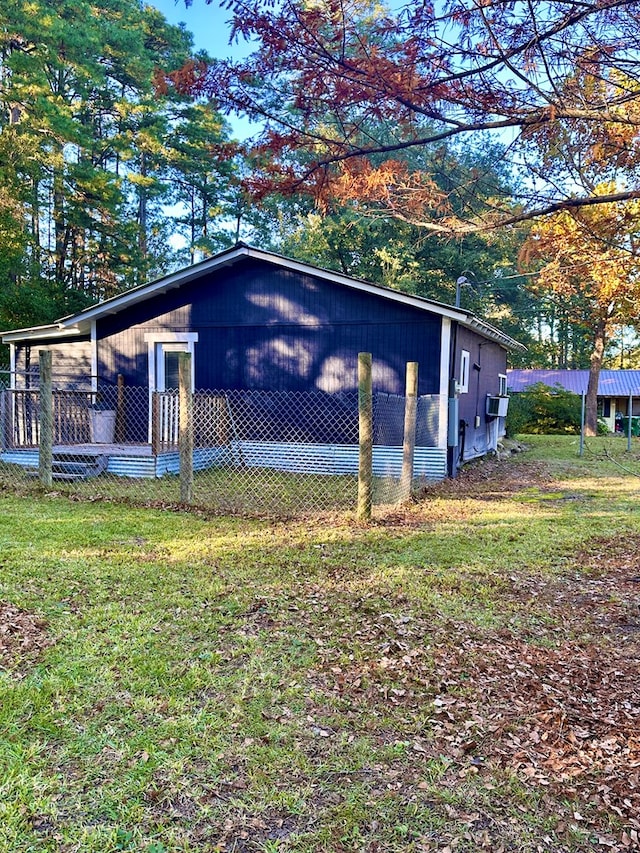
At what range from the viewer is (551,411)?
24.1m

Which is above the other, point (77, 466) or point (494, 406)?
point (494, 406)

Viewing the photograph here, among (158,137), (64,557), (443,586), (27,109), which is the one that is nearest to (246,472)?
(64,557)

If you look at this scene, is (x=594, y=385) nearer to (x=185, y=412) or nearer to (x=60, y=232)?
(x=60, y=232)

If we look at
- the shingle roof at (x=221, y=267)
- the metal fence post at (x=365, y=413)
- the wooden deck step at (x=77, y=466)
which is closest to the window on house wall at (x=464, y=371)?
the shingle roof at (x=221, y=267)

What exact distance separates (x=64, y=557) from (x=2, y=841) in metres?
3.02

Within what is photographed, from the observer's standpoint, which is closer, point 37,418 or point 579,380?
point 37,418

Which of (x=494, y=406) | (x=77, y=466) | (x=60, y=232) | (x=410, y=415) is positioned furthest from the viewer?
(x=60, y=232)

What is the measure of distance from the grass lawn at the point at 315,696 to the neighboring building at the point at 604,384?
26.3 metres

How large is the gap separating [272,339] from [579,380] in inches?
1024

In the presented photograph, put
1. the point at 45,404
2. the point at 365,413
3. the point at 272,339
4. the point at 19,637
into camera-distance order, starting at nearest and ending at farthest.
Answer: the point at 19,637 → the point at 365,413 → the point at 45,404 → the point at 272,339

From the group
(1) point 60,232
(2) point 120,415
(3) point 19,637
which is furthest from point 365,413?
(1) point 60,232

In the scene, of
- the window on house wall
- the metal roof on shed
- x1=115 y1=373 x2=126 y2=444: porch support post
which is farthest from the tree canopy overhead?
the metal roof on shed

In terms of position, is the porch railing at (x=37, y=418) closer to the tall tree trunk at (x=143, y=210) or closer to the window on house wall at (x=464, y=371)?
the window on house wall at (x=464, y=371)

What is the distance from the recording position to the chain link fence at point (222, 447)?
7762mm
